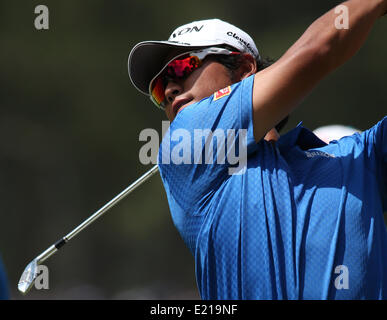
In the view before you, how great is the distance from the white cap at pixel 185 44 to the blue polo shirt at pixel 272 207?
334 mm

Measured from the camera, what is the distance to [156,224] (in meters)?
12.6

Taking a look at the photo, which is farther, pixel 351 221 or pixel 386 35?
pixel 386 35

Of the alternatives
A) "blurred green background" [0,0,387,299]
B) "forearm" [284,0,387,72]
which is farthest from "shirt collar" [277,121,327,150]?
"blurred green background" [0,0,387,299]

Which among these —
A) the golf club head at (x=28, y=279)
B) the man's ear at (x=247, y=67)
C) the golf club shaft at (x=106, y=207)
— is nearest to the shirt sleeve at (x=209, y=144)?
the man's ear at (x=247, y=67)

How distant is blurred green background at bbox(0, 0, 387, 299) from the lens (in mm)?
12219

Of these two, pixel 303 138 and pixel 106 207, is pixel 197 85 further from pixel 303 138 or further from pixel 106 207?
pixel 106 207

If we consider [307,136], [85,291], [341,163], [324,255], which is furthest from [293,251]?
[85,291]

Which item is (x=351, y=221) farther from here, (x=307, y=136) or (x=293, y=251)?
(x=307, y=136)

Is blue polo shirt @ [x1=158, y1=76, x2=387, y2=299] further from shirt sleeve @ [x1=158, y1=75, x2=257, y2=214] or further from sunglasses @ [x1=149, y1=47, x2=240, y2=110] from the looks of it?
sunglasses @ [x1=149, y1=47, x2=240, y2=110]

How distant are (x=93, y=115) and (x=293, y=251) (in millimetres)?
10614

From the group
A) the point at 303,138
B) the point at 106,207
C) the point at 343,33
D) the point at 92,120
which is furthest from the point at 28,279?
the point at 92,120

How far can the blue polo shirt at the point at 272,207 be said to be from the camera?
6.55ft

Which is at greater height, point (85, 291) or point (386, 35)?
point (386, 35)

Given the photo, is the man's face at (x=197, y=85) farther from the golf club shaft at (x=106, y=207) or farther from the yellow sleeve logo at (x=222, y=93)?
the golf club shaft at (x=106, y=207)
